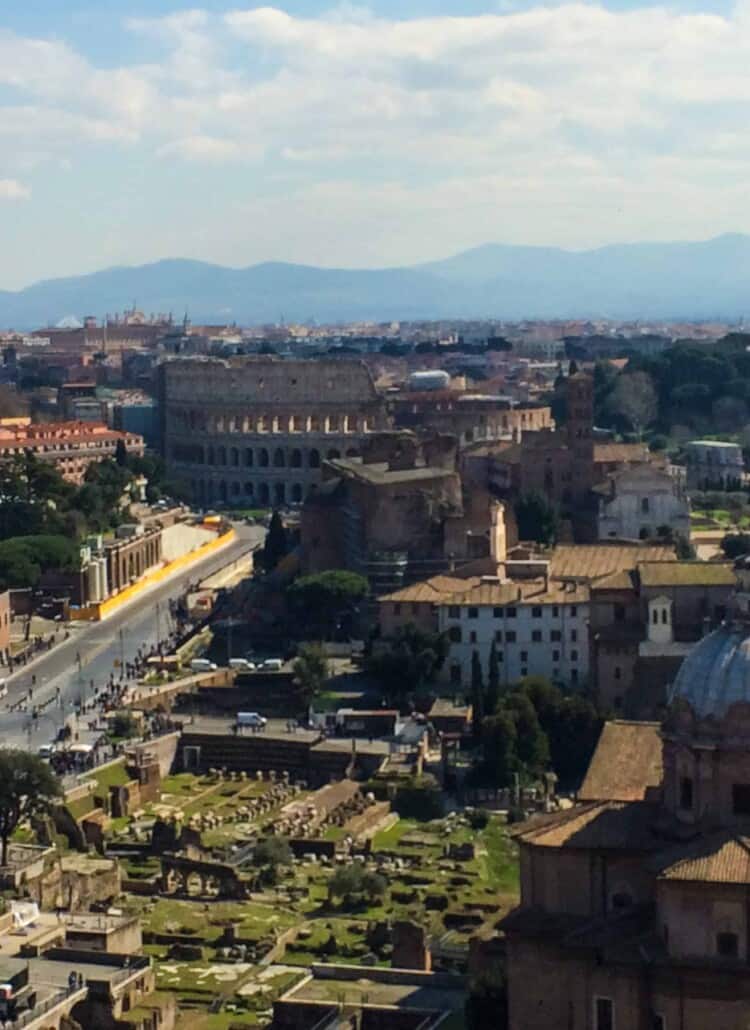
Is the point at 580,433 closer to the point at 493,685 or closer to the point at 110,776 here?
the point at 493,685

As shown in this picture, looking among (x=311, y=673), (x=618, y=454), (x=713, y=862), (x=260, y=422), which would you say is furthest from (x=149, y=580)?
(x=713, y=862)

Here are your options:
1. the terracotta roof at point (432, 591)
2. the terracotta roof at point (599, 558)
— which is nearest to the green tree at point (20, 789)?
the terracotta roof at point (432, 591)

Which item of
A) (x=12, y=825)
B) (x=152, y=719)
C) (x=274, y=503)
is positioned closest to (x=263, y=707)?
(x=152, y=719)

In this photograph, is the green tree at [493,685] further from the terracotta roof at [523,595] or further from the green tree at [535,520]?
the green tree at [535,520]

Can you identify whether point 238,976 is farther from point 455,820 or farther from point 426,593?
point 426,593

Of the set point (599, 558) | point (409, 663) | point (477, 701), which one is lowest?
point (477, 701)

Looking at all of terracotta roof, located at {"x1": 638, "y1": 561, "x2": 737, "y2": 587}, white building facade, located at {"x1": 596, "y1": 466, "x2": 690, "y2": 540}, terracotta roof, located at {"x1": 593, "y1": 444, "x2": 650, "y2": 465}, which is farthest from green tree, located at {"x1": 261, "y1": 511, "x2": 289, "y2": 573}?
terracotta roof, located at {"x1": 638, "y1": 561, "x2": 737, "y2": 587}

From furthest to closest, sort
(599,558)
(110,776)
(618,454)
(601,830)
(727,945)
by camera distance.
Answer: (618,454)
(599,558)
(110,776)
(601,830)
(727,945)
